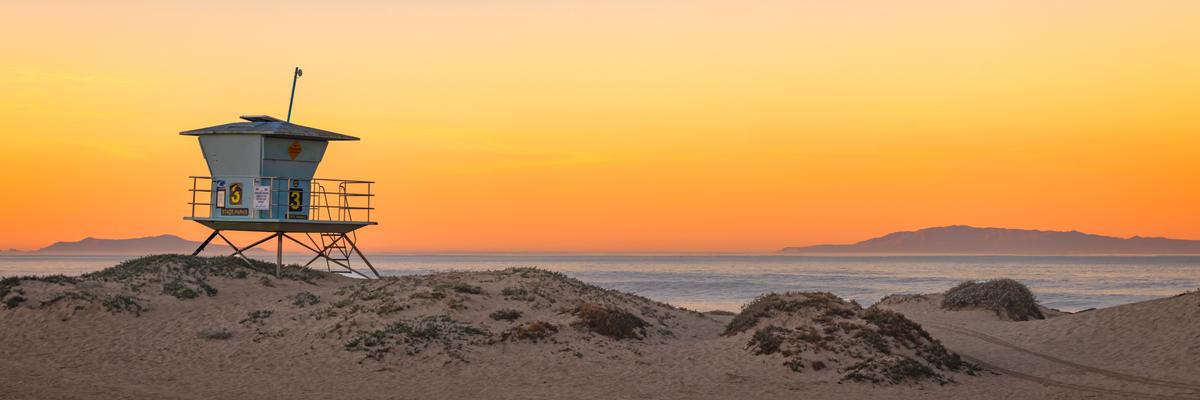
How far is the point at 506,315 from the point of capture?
2497cm

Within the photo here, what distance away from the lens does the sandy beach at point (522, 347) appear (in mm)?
20203

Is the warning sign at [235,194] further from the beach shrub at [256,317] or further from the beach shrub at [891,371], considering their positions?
the beach shrub at [891,371]

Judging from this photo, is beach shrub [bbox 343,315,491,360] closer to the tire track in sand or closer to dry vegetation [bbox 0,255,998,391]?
dry vegetation [bbox 0,255,998,391]

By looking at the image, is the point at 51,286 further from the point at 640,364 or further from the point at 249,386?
the point at 640,364

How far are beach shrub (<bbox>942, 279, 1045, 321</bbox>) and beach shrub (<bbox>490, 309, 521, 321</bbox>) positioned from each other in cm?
1646

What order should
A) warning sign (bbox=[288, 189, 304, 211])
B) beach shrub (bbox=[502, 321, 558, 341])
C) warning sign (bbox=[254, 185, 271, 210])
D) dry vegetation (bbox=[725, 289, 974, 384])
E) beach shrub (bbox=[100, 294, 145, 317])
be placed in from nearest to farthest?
dry vegetation (bbox=[725, 289, 974, 384]), beach shrub (bbox=[502, 321, 558, 341]), beach shrub (bbox=[100, 294, 145, 317]), warning sign (bbox=[254, 185, 271, 210]), warning sign (bbox=[288, 189, 304, 211])

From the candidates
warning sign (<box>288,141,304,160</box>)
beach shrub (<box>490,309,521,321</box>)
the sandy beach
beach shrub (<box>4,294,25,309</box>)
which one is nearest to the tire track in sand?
the sandy beach

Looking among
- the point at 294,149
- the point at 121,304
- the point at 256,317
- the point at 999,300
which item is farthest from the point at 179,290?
the point at 999,300

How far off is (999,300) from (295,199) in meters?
23.2

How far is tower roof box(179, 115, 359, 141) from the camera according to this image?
3278 centimetres

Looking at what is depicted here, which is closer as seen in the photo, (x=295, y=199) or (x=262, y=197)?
(x=262, y=197)

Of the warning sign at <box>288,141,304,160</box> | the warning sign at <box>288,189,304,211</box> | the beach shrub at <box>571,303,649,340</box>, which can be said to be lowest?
the beach shrub at <box>571,303,649,340</box>

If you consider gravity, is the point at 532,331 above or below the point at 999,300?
below

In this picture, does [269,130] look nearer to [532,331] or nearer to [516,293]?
[516,293]
